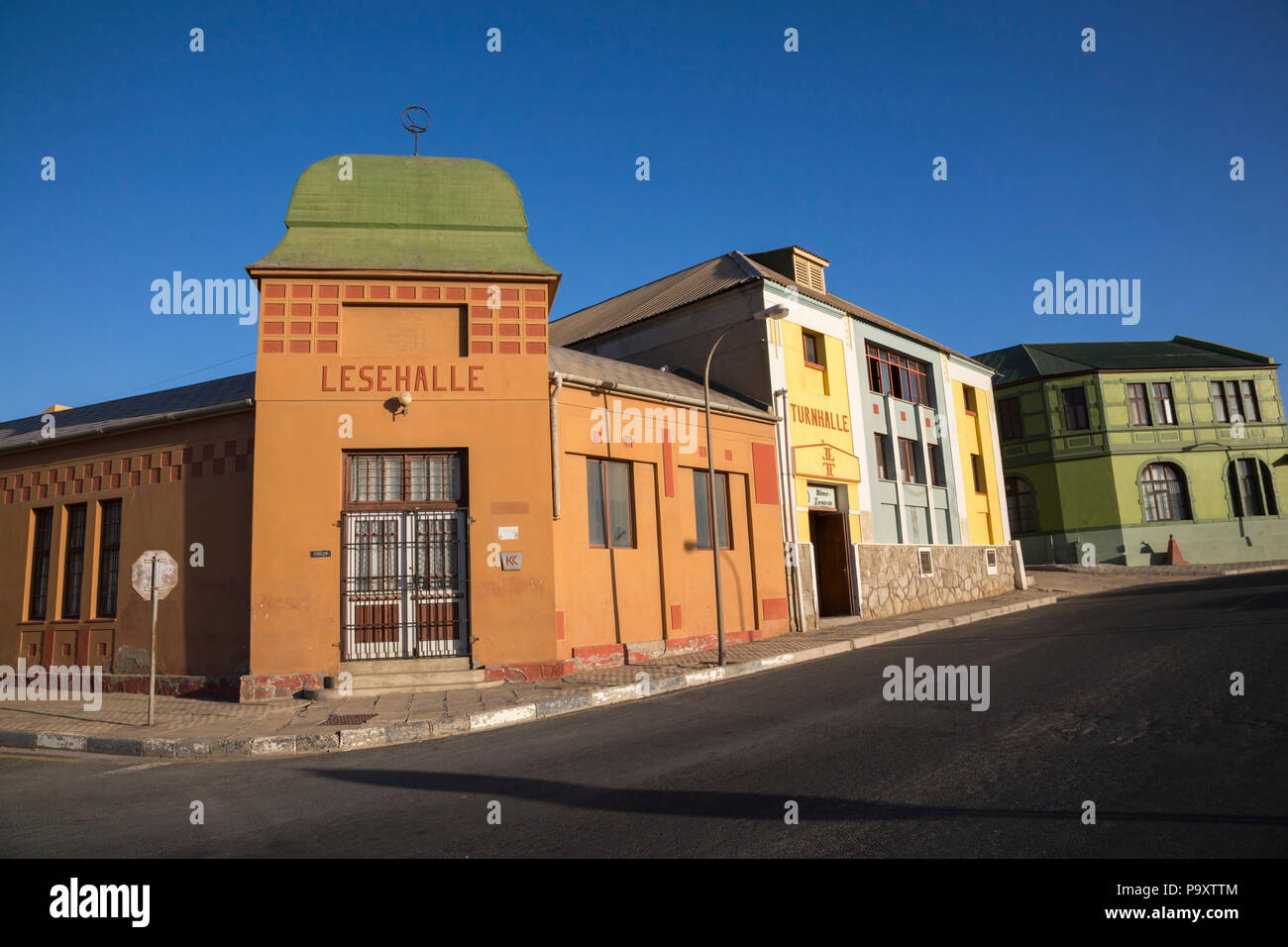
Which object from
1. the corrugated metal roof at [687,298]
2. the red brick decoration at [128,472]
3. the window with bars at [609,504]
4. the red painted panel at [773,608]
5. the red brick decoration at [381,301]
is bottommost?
the red painted panel at [773,608]

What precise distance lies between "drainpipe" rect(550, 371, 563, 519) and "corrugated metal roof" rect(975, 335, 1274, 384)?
105ft

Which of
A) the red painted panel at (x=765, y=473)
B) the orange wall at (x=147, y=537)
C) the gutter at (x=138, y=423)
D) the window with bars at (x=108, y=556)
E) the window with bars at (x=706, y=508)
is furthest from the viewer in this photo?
the red painted panel at (x=765, y=473)

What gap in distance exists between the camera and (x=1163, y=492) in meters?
36.3

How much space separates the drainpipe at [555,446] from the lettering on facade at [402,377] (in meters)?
1.28

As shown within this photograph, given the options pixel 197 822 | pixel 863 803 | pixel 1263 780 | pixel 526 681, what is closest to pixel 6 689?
pixel 526 681

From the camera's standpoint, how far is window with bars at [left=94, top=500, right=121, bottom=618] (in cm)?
1360

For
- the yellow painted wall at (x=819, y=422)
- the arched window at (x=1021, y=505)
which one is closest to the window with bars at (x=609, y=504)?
the yellow painted wall at (x=819, y=422)

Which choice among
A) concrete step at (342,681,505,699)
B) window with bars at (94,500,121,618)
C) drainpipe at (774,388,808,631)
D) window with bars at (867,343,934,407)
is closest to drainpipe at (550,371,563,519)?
concrete step at (342,681,505,699)

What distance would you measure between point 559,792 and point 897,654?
29.1 ft

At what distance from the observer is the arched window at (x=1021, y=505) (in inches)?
1500

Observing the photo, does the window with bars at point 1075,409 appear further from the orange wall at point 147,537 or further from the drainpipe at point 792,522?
the orange wall at point 147,537

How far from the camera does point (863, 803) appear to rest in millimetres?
5055

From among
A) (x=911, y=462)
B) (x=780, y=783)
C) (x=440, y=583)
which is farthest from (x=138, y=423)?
(x=911, y=462)
